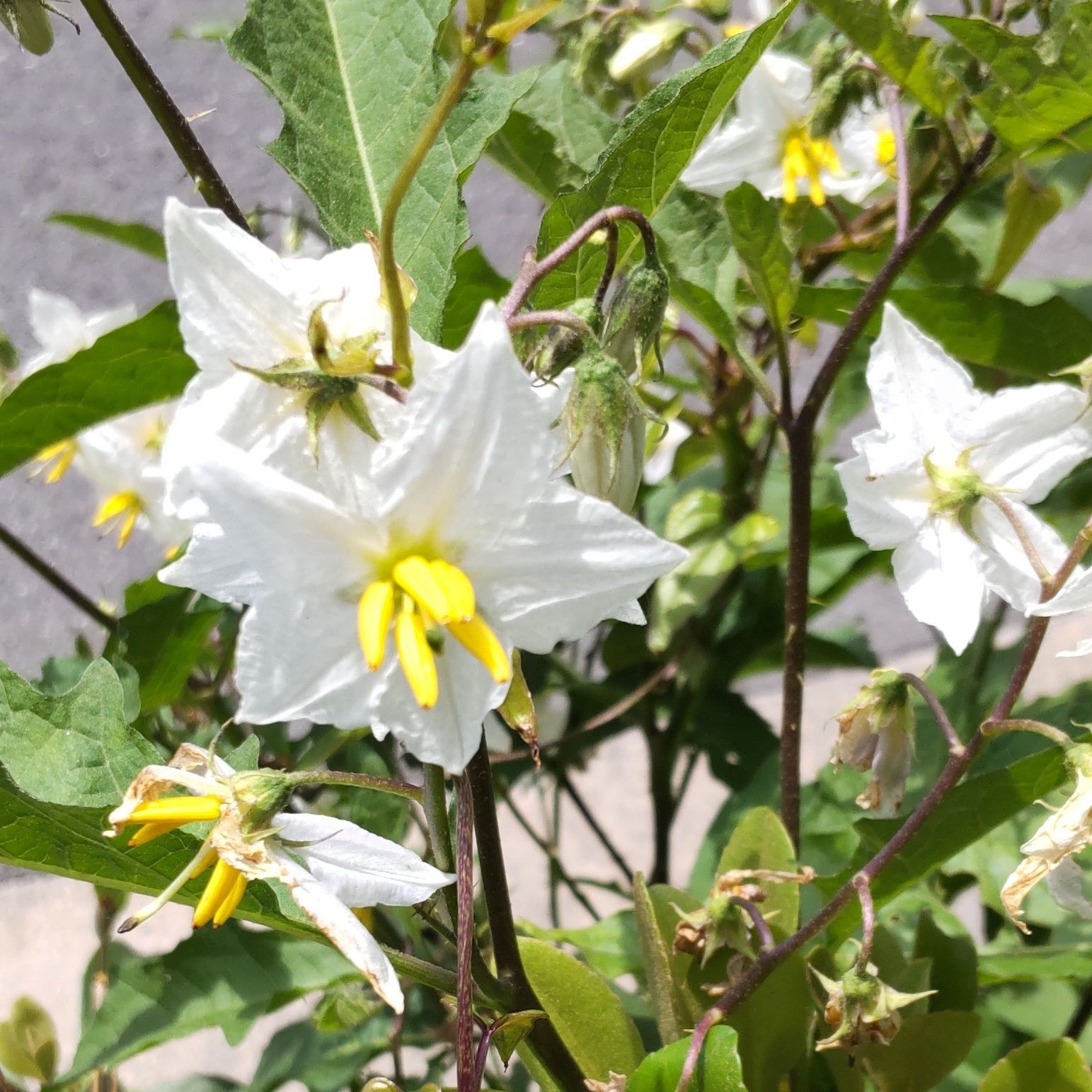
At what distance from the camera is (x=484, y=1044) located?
21cm

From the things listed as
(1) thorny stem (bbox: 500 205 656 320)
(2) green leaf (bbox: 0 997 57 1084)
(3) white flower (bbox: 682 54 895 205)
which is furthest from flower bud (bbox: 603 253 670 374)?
(2) green leaf (bbox: 0 997 57 1084)

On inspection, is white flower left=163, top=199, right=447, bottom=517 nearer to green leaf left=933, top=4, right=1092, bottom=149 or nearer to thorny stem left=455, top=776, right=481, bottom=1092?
thorny stem left=455, top=776, right=481, bottom=1092

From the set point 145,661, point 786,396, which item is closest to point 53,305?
point 145,661

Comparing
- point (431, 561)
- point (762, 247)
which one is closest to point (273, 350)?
point (431, 561)

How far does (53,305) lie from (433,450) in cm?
37

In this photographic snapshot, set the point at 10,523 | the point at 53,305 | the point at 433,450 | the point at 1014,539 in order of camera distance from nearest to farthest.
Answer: the point at 433,450, the point at 1014,539, the point at 53,305, the point at 10,523

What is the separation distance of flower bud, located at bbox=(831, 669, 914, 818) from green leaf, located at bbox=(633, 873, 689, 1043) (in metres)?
0.07

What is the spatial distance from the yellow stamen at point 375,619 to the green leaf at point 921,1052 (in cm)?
19

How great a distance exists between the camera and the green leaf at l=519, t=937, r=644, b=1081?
0.86ft

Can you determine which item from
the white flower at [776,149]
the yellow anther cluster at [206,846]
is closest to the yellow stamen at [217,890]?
the yellow anther cluster at [206,846]

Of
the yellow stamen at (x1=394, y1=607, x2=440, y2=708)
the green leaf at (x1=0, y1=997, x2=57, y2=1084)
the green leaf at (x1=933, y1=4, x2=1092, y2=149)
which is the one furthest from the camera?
the green leaf at (x1=0, y1=997, x2=57, y2=1084)

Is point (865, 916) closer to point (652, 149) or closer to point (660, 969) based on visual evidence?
point (660, 969)

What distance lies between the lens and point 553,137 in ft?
1.20

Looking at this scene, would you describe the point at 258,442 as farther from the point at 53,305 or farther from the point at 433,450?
the point at 53,305
